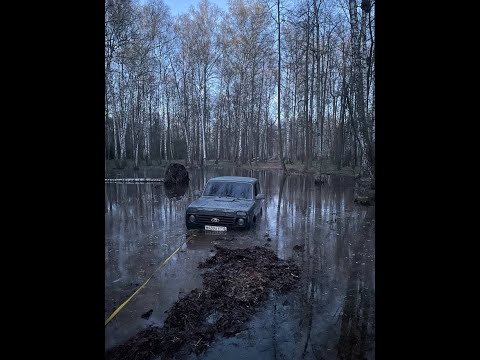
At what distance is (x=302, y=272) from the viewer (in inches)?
237

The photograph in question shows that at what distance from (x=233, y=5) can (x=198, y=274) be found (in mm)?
30071

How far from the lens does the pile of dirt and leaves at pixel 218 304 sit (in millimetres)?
3547

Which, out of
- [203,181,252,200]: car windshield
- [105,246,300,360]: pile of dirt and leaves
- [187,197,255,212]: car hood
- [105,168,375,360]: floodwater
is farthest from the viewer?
[203,181,252,200]: car windshield

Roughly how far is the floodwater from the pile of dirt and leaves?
0.58 feet

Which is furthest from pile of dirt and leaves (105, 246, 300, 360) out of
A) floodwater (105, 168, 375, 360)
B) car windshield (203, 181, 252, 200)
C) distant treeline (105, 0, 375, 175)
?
distant treeline (105, 0, 375, 175)

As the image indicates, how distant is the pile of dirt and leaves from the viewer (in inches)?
140

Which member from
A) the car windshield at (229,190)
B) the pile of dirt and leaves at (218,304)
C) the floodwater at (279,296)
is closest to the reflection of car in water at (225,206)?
the car windshield at (229,190)

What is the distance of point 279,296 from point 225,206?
4196 mm

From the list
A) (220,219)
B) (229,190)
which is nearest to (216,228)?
(220,219)

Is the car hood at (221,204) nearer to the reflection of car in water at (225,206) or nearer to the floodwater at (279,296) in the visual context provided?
the reflection of car in water at (225,206)

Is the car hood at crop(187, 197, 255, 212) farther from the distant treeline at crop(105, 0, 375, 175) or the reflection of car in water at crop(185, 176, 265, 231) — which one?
the distant treeline at crop(105, 0, 375, 175)
